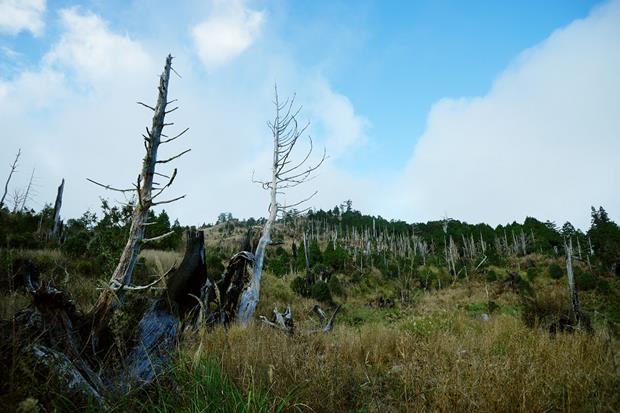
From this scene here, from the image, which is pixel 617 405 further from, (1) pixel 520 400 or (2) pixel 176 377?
(2) pixel 176 377

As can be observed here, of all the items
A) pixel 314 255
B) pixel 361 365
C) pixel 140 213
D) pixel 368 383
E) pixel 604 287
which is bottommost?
pixel 604 287

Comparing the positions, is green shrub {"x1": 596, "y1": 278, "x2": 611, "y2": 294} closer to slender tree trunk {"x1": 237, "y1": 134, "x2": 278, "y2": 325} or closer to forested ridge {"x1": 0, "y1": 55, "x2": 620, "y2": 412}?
forested ridge {"x1": 0, "y1": 55, "x2": 620, "y2": 412}

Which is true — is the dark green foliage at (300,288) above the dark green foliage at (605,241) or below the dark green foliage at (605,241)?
below

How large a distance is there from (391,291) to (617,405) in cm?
2702

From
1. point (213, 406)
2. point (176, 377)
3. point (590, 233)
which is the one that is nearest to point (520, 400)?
point (213, 406)

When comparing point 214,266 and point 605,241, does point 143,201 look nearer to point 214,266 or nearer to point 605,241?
point 214,266

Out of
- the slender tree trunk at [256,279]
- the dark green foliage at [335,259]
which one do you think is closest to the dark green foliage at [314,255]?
the dark green foliage at [335,259]

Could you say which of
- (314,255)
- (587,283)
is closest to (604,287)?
(587,283)

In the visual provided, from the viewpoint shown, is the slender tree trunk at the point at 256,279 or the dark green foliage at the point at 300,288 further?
the dark green foliage at the point at 300,288

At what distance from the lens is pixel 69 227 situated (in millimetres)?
22562

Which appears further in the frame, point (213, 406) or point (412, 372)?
point (412, 372)

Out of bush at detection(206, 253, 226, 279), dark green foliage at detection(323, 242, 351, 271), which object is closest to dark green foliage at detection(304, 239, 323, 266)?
dark green foliage at detection(323, 242, 351, 271)

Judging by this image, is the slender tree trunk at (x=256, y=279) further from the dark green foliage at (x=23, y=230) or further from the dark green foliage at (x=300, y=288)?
the dark green foliage at (x=300, y=288)

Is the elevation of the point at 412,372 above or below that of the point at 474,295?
above
